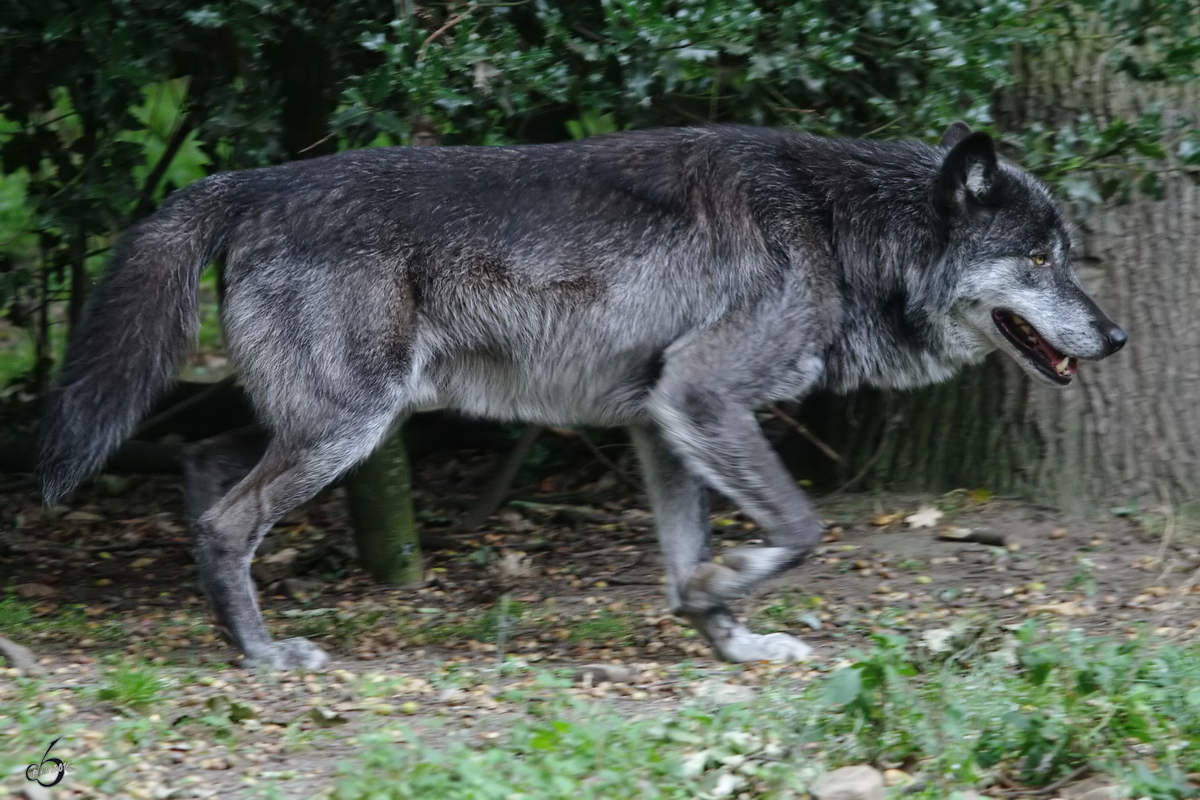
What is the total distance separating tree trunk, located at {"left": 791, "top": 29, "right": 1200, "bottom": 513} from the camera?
595 centimetres

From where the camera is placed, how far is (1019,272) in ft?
17.4

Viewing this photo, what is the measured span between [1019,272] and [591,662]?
2.26 m

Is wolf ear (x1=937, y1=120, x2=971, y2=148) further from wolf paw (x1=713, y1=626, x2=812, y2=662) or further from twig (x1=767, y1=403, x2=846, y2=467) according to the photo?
wolf paw (x1=713, y1=626, x2=812, y2=662)

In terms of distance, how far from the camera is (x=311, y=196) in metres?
4.93

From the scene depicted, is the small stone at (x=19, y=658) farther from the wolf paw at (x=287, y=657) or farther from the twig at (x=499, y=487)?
the twig at (x=499, y=487)

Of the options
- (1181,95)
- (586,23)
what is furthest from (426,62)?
(1181,95)

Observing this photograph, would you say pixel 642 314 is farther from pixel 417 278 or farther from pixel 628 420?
pixel 417 278

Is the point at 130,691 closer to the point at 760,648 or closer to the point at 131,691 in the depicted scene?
the point at 131,691

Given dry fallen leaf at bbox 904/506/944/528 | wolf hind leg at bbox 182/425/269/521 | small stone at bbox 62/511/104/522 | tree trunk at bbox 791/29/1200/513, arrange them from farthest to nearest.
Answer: small stone at bbox 62/511/104/522
dry fallen leaf at bbox 904/506/944/528
tree trunk at bbox 791/29/1200/513
wolf hind leg at bbox 182/425/269/521

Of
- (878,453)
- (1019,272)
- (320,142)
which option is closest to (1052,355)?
(1019,272)

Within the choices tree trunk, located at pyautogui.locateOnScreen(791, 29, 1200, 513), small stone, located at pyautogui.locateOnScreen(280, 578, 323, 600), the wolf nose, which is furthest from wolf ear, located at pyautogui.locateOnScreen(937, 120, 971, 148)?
small stone, located at pyautogui.locateOnScreen(280, 578, 323, 600)

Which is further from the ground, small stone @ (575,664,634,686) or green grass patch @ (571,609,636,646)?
small stone @ (575,664,634,686)

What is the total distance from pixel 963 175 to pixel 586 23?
5.59 ft

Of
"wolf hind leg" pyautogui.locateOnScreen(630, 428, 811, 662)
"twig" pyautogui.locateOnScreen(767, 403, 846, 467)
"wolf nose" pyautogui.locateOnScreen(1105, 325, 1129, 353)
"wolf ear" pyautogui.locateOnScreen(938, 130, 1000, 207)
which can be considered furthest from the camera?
"twig" pyautogui.locateOnScreen(767, 403, 846, 467)
